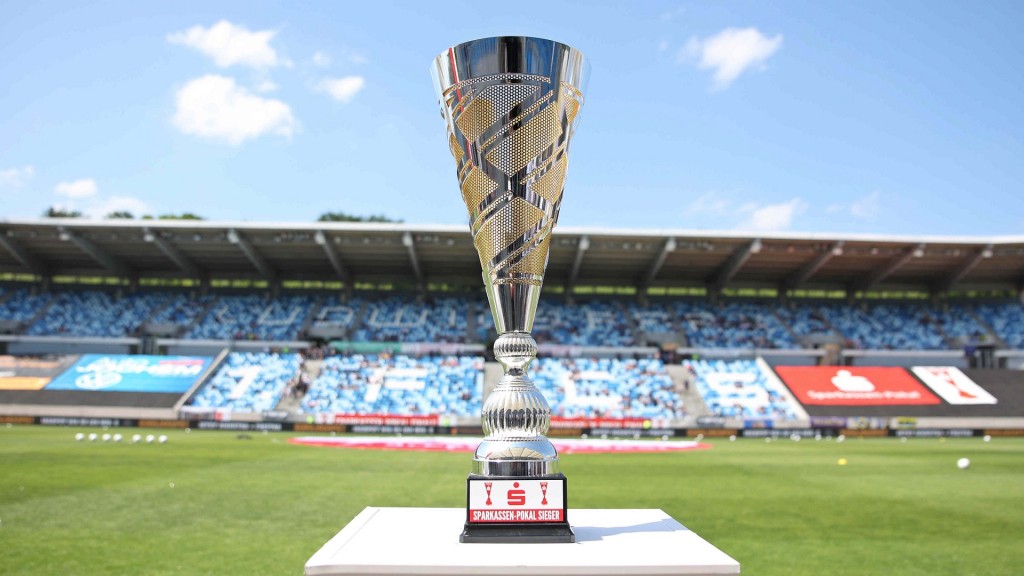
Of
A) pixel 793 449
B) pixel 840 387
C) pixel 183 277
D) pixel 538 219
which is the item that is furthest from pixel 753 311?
pixel 538 219

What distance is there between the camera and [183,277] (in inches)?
1590

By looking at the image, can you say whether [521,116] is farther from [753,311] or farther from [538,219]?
[753,311]

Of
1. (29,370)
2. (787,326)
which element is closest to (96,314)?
(29,370)

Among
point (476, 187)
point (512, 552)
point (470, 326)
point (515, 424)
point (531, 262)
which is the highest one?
point (470, 326)

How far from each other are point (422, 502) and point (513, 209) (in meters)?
7.99

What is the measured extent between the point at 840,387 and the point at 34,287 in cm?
4047

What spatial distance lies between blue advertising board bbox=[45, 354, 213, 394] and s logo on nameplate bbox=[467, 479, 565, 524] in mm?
30943

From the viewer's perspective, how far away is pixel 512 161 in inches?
167

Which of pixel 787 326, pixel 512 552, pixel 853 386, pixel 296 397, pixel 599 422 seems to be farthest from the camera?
pixel 787 326

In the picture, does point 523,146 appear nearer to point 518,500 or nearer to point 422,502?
point 518,500

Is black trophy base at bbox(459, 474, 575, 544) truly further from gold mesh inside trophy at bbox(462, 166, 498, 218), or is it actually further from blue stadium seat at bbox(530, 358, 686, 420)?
blue stadium seat at bbox(530, 358, 686, 420)

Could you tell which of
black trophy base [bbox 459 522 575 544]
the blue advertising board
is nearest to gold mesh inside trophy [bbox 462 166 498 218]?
black trophy base [bbox 459 522 575 544]

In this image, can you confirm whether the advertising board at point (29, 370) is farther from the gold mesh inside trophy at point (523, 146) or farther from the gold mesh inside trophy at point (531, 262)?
the gold mesh inside trophy at point (523, 146)

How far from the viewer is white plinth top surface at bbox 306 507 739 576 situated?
10.9ft
